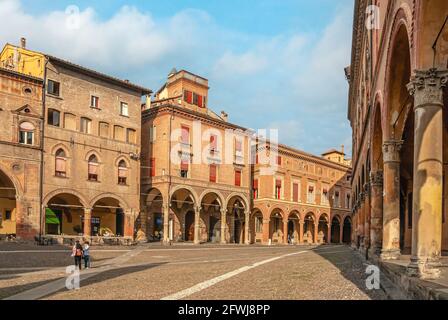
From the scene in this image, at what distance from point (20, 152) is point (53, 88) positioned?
5567 mm

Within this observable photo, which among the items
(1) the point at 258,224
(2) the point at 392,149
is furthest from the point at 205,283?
(1) the point at 258,224

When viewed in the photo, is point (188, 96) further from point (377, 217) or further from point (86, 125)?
point (377, 217)

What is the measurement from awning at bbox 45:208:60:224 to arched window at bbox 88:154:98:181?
3824mm

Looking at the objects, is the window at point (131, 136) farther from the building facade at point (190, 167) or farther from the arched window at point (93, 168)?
the arched window at point (93, 168)

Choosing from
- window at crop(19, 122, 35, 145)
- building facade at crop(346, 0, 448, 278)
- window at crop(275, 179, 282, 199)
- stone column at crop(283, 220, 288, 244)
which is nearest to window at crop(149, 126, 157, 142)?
window at crop(19, 122, 35, 145)

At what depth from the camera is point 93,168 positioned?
119 ft

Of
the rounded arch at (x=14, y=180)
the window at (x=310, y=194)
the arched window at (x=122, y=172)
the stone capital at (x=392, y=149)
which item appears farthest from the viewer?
Result: the window at (x=310, y=194)

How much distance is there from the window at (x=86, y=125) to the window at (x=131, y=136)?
3.52 metres

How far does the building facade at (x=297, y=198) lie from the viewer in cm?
5169

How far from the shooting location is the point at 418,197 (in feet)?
27.9

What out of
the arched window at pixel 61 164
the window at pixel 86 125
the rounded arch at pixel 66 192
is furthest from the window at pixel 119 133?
the rounded arch at pixel 66 192
